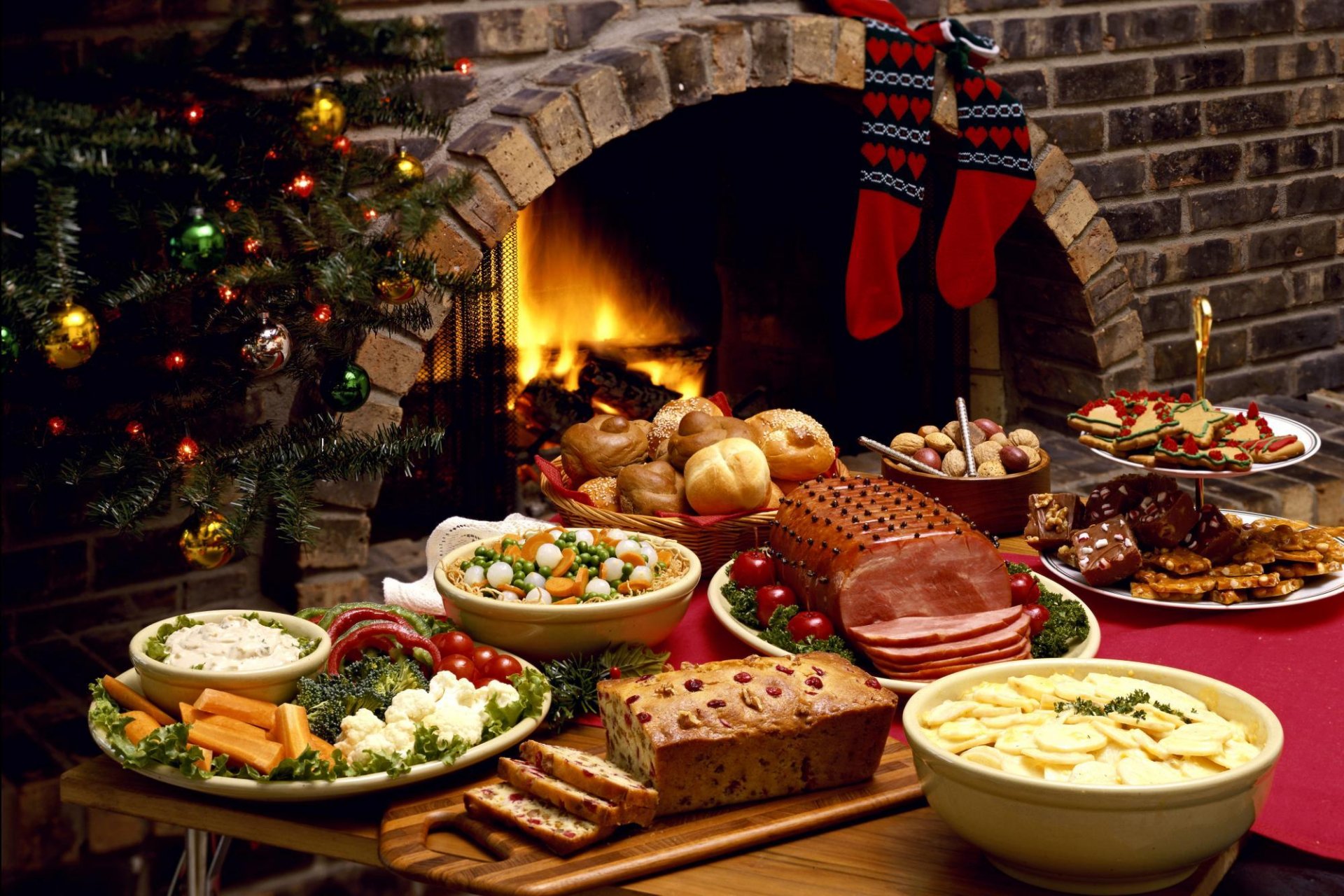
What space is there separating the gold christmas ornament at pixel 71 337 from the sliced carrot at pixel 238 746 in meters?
0.71

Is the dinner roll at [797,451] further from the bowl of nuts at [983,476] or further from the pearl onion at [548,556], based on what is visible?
the pearl onion at [548,556]

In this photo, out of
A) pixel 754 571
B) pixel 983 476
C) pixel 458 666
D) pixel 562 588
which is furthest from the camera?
pixel 983 476

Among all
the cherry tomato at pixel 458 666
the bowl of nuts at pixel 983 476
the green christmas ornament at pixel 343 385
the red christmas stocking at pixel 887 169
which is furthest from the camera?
the red christmas stocking at pixel 887 169

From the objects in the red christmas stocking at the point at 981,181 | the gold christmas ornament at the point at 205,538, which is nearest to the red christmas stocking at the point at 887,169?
the red christmas stocking at the point at 981,181

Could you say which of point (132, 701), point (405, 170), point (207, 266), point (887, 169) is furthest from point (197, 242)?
point (887, 169)

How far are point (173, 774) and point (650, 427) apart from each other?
1.15m

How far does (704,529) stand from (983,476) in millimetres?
465

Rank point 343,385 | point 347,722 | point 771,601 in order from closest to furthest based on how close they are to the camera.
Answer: point 347,722, point 771,601, point 343,385

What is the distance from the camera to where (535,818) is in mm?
1463

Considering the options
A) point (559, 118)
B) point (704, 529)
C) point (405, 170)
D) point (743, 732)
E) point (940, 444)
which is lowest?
point (743, 732)

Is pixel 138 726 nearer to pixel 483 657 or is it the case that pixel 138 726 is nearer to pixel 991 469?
pixel 483 657

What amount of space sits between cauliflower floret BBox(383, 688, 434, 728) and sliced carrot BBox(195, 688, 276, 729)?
13 centimetres

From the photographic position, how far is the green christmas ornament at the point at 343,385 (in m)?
2.54

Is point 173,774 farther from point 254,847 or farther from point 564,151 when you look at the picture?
point 564,151
